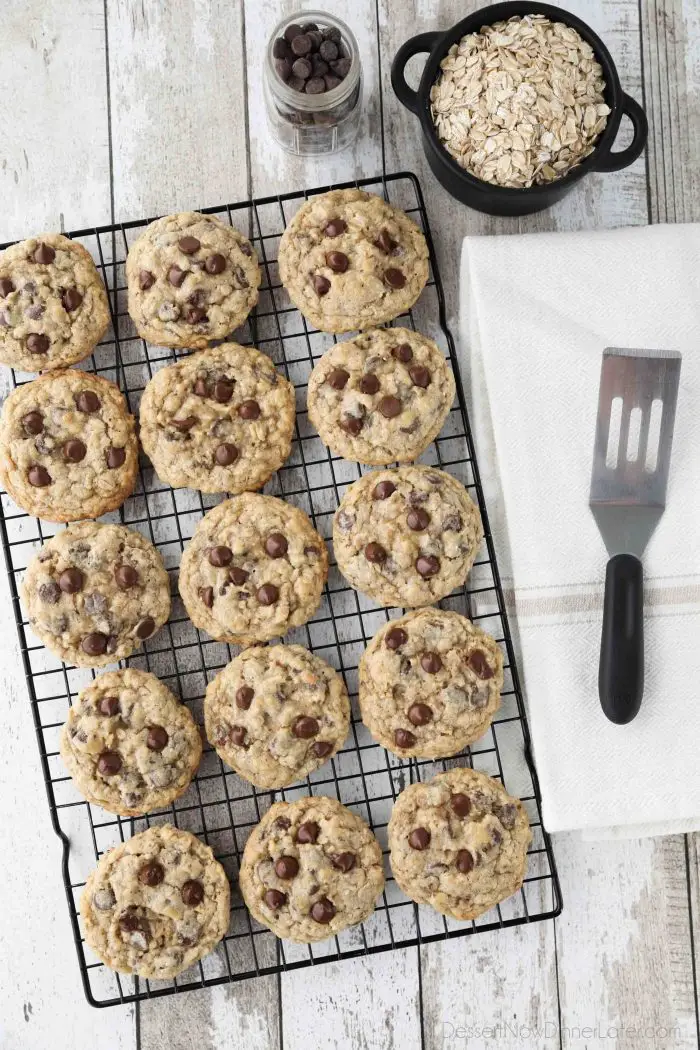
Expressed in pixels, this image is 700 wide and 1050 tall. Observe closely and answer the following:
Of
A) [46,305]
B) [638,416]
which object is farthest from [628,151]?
[46,305]

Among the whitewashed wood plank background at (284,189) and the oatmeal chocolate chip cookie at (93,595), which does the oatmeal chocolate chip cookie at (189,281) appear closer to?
the whitewashed wood plank background at (284,189)

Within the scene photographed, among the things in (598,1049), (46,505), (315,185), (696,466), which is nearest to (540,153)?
(315,185)

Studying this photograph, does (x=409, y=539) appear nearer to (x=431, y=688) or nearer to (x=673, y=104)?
(x=431, y=688)

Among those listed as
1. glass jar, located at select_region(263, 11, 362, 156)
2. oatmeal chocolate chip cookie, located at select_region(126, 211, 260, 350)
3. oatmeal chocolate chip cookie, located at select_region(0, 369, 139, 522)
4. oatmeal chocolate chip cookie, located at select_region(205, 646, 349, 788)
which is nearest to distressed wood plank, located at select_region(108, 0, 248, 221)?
glass jar, located at select_region(263, 11, 362, 156)

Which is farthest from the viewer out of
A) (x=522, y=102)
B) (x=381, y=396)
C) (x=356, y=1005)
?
(x=356, y=1005)

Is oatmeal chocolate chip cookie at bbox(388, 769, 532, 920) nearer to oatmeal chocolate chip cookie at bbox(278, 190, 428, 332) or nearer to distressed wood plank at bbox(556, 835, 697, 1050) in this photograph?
distressed wood plank at bbox(556, 835, 697, 1050)

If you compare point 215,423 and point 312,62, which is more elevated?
point 312,62
